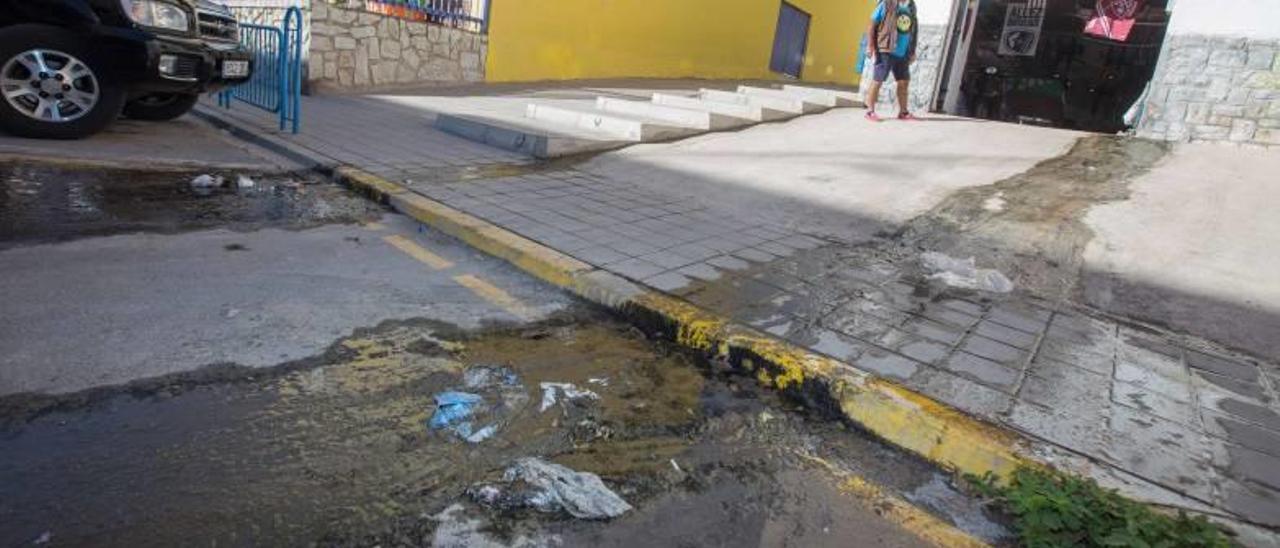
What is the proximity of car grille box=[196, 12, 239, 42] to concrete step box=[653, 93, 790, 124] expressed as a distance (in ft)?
17.5

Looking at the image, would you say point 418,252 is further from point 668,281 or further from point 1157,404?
point 1157,404

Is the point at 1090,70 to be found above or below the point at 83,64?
above

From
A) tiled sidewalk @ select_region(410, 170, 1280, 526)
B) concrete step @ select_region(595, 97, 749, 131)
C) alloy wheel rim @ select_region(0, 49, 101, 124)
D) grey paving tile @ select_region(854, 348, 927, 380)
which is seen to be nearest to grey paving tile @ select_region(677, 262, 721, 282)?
tiled sidewalk @ select_region(410, 170, 1280, 526)

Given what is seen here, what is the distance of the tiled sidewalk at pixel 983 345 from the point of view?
8.93ft

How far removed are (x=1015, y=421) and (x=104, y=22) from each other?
6507mm

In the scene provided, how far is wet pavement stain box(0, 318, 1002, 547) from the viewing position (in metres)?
2.04

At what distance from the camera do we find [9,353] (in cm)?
266

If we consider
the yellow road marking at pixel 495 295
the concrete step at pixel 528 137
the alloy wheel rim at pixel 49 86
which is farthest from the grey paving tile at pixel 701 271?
the alloy wheel rim at pixel 49 86

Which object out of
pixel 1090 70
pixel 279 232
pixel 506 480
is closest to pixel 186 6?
pixel 279 232

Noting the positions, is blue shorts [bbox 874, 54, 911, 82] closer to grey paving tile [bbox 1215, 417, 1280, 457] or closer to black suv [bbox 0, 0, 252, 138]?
grey paving tile [bbox 1215, 417, 1280, 457]

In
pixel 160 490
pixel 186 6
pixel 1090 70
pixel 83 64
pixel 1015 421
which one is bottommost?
pixel 160 490

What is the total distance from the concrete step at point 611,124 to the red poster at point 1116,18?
21.5 feet

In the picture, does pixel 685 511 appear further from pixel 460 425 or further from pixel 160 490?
pixel 160 490

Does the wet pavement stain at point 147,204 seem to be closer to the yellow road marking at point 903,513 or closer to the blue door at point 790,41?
the yellow road marking at point 903,513
